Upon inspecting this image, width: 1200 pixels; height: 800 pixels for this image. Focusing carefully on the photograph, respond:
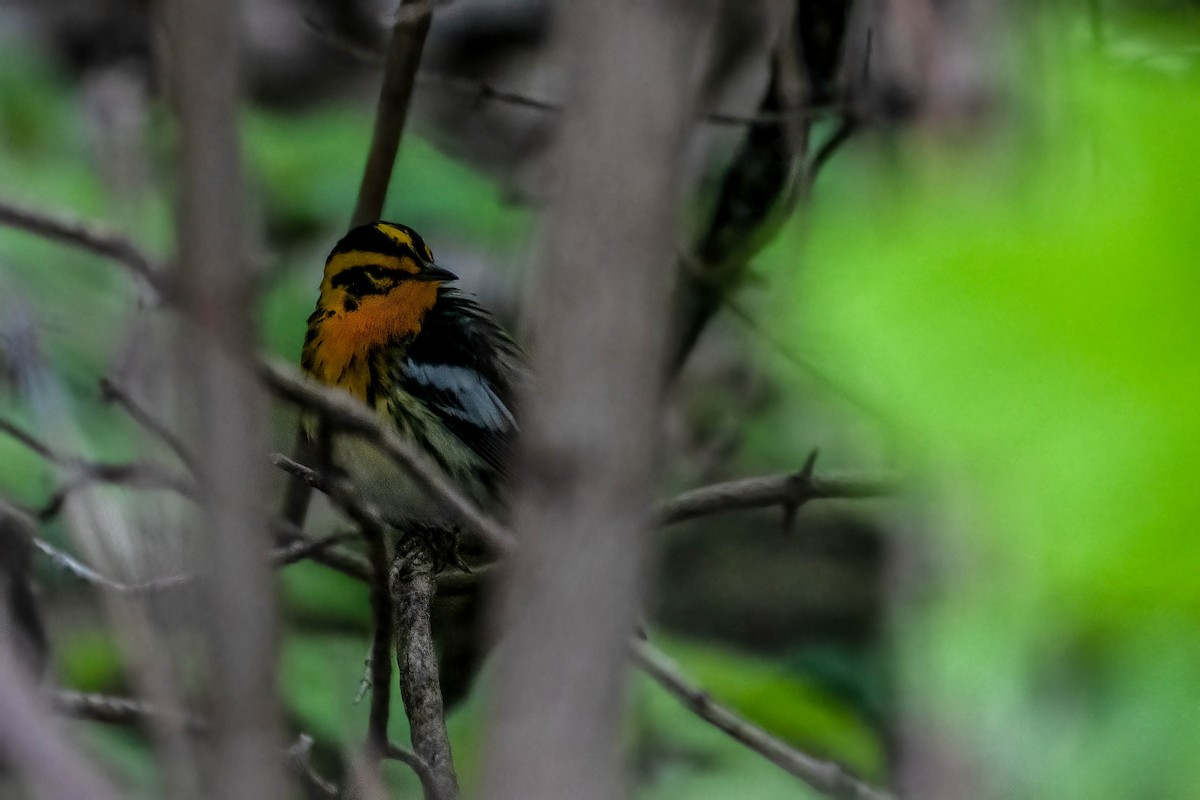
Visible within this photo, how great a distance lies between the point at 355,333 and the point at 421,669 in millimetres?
1350


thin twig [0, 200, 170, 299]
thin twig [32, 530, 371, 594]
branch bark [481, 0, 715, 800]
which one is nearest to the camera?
branch bark [481, 0, 715, 800]

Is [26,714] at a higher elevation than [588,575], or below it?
below

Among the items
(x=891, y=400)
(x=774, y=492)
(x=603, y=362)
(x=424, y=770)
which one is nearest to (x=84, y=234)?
(x=603, y=362)

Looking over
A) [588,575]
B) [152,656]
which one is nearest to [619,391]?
[588,575]

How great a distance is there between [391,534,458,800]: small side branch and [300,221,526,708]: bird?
820 mm

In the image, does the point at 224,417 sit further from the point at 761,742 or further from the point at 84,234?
the point at 761,742

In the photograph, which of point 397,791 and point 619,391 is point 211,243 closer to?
point 619,391

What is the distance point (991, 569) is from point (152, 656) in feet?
2.86

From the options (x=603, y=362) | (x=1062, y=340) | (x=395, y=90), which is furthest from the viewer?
(x=395, y=90)

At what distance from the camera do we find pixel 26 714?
0.77m

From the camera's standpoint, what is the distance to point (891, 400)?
0.48 meters

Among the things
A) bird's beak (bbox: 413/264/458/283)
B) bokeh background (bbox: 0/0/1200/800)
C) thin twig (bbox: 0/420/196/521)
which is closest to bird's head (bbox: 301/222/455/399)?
bird's beak (bbox: 413/264/458/283)

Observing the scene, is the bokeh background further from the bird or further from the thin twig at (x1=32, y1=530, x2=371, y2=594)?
the bird

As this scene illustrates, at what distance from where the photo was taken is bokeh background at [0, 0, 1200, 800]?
45 centimetres
